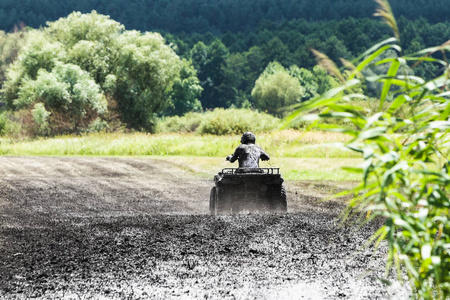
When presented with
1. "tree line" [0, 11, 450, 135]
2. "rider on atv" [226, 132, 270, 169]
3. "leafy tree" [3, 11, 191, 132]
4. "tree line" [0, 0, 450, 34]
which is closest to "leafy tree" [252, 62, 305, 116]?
"tree line" [0, 11, 450, 135]

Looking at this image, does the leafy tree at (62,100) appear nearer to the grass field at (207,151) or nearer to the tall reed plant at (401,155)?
the grass field at (207,151)

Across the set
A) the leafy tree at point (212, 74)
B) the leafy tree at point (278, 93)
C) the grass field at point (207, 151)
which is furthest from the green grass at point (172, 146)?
the leafy tree at point (212, 74)

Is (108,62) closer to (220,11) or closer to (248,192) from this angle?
(248,192)

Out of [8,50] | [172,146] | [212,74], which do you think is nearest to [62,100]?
[172,146]

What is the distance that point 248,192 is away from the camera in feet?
33.7

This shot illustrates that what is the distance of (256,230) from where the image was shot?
29.6 feet

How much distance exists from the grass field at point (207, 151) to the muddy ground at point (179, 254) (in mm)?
9322

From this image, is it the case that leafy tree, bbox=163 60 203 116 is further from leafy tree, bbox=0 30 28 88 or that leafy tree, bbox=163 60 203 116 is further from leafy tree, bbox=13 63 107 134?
leafy tree, bbox=13 63 107 134

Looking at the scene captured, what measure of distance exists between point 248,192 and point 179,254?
9.94ft

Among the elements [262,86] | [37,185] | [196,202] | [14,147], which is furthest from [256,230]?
[262,86]

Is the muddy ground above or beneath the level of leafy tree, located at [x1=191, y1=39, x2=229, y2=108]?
beneath

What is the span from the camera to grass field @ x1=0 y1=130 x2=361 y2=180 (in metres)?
23.2

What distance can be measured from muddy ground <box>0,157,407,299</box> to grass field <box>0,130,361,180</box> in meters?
9.32

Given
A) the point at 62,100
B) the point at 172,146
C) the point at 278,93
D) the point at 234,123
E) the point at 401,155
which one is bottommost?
the point at 172,146
